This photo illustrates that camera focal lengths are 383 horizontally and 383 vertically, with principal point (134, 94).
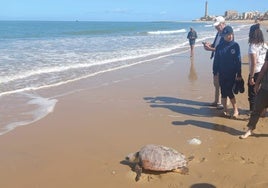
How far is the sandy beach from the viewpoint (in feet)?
14.5

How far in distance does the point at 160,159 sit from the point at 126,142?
1.22m

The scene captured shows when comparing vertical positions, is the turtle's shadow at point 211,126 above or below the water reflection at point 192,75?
above

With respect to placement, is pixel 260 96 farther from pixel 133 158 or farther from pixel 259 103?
pixel 133 158

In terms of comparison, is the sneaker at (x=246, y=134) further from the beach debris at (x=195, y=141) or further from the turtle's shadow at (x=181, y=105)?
the turtle's shadow at (x=181, y=105)

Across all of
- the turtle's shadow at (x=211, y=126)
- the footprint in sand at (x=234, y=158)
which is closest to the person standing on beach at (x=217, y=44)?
the turtle's shadow at (x=211, y=126)

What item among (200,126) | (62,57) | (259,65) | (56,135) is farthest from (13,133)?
(62,57)

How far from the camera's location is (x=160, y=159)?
14.8 ft

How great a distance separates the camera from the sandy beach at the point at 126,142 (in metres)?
4.42

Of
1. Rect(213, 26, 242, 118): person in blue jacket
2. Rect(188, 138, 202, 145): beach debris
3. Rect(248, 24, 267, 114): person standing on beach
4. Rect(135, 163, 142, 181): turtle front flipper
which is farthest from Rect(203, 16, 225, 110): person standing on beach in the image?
Rect(135, 163, 142, 181): turtle front flipper

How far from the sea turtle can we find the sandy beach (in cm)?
9

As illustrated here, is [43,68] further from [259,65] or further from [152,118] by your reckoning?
[259,65]

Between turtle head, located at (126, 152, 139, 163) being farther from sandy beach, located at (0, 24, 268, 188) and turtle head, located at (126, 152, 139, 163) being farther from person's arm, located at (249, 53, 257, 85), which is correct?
person's arm, located at (249, 53, 257, 85)

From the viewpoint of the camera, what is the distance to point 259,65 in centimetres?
648

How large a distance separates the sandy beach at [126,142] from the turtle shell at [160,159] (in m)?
0.11
